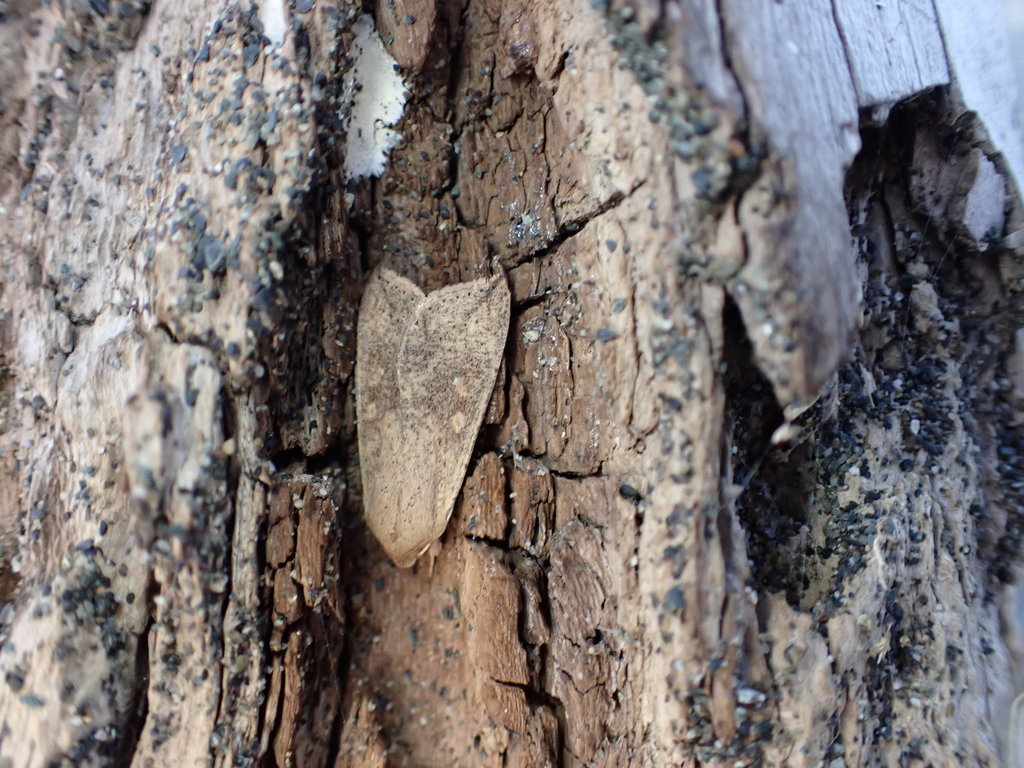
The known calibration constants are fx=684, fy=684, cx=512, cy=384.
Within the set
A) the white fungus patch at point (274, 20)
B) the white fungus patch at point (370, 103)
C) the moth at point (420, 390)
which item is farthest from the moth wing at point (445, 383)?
the white fungus patch at point (274, 20)

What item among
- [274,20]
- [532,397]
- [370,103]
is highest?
[274,20]

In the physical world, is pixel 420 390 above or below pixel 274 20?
below

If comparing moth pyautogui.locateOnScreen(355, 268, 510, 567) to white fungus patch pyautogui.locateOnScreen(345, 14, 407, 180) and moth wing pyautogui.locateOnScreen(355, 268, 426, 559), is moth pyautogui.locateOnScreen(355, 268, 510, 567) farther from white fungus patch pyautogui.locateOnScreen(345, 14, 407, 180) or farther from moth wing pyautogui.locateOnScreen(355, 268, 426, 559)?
white fungus patch pyautogui.locateOnScreen(345, 14, 407, 180)

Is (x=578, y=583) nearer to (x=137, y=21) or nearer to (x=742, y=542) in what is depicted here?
(x=742, y=542)

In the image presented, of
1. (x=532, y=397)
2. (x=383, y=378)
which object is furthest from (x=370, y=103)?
(x=532, y=397)

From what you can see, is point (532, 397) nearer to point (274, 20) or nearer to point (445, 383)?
point (445, 383)

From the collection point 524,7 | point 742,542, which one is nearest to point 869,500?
point 742,542

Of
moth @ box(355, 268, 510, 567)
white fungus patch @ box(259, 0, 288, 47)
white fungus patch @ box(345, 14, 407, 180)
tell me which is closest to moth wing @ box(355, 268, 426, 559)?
moth @ box(355, 268, 510, 567)
